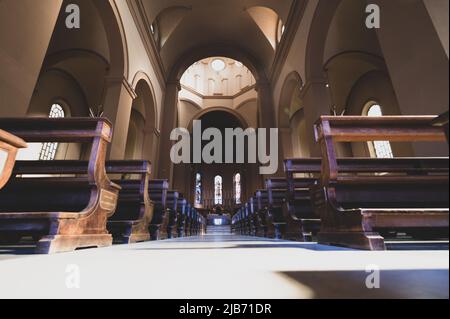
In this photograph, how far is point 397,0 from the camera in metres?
2.89

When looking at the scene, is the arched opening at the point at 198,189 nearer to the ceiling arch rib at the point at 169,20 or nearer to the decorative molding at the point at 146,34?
the decorative molding at the point at 146,34

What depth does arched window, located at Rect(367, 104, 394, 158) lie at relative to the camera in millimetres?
8719

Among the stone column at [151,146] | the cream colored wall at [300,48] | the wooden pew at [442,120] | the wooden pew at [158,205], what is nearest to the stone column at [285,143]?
the cream colored wall at [300,48]

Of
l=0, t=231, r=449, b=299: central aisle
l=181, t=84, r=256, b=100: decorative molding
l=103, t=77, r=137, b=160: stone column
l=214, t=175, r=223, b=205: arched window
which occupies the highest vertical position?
l=181, t=84, r=256, b=100: decorative molding

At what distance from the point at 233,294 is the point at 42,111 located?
31.8ft

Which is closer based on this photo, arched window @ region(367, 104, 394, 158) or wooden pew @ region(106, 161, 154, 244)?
wooden pew @ region(106, 161, 154, 244)

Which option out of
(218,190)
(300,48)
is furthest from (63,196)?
(218,190)

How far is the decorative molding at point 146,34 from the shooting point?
262 inches

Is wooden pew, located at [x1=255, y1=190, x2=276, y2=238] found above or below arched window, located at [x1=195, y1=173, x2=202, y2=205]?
below

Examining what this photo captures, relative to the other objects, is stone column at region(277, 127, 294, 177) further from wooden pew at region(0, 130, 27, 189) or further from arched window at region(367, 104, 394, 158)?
wooden pew at region(0, 130, 27, 189)

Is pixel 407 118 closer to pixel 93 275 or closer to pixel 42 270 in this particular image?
pixel 93 275

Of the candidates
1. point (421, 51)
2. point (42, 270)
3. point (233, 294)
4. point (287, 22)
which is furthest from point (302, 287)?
point (287, 22)

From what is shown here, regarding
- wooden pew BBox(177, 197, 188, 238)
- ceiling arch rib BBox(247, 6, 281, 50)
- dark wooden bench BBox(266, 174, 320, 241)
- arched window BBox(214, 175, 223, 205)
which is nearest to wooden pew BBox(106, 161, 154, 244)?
dark wooden bench BBox(266, 174, 320, 241)

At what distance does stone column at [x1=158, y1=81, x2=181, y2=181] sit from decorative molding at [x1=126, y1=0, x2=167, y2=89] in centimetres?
67
